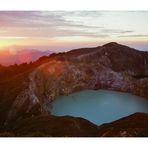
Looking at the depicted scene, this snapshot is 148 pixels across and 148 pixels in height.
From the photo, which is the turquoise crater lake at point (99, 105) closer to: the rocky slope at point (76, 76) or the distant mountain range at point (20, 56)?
the rocky slope at point (76, 76)

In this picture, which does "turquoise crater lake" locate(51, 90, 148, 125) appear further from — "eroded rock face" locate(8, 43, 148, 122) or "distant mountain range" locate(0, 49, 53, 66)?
"distant mountain range" locate(0, 49, 53, 66)

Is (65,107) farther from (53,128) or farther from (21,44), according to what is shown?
(21,44)

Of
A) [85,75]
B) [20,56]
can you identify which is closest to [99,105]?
[85,75]

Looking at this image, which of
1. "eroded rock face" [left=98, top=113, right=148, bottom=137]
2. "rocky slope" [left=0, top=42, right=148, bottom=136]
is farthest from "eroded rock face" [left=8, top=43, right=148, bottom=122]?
"eroded rock face" [left=98, top=113, right=148, bottom=137]

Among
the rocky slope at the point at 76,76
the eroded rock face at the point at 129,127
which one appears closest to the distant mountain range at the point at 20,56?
the rocky slope at the point at 76,76

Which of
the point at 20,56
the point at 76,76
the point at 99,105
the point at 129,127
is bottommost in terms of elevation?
the point at 129,127

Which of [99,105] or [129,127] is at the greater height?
[99,105]

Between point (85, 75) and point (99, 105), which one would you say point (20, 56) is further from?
point (99, 105)
